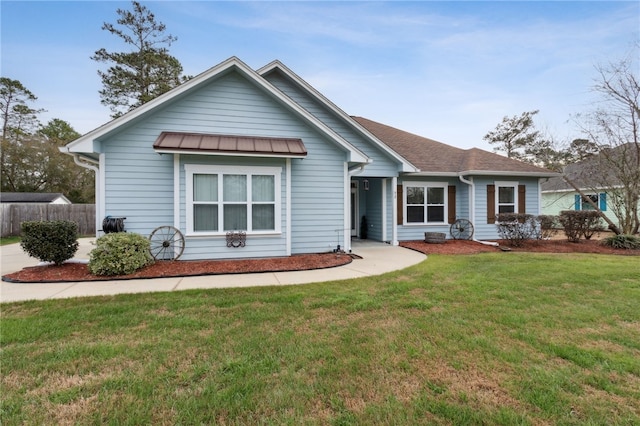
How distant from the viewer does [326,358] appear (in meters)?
2.97

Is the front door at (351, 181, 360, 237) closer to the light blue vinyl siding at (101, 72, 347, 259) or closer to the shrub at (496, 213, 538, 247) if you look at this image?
the light blue vinyl siding at (101, 72, 347, 259)

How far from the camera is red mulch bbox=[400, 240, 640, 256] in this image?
987 cm

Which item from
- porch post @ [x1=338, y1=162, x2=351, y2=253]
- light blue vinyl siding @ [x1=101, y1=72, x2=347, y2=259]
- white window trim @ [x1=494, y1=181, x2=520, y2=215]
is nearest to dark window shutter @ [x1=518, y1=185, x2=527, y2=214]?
white window trim @ [x1=494, y1=181, x2=520, y2=215]

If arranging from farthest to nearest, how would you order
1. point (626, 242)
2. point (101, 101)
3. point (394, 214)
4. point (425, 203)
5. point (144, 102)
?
point (144, 102)
point (101, 101)
point (425, 203)
point (394, 214)
point (626, 242)

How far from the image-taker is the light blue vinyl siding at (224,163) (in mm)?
7594

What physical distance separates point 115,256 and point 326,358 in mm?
5771

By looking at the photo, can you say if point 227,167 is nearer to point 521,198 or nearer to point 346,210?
point 346,210

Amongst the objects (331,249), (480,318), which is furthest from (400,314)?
(331,249)

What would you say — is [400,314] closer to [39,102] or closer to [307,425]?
[307,425]

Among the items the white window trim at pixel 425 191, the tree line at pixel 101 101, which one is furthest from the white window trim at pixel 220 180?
the tree line at pixel 101 101

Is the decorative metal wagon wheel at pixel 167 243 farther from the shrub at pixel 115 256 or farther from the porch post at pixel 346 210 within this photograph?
the porch post at pixel 346 210

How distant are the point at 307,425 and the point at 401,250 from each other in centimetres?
866

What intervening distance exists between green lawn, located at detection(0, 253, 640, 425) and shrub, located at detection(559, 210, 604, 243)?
803 centimetres

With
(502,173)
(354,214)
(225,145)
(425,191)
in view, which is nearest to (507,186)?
(502,173)
